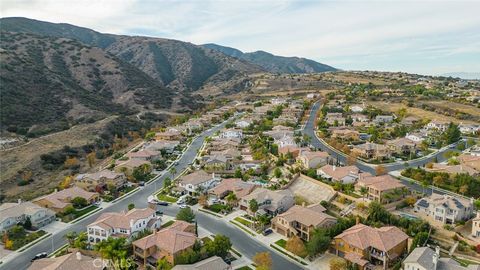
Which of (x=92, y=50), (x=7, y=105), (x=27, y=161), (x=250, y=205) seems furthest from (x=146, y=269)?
(x=92, y=50)

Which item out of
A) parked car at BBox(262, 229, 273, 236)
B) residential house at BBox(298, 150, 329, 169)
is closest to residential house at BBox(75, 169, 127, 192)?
parked car at BBox(262, 229, 273, 236)

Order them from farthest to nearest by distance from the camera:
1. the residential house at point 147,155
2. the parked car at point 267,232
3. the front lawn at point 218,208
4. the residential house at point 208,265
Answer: the residential house at point 147,155
the front lawn at point 218,208
the parked car at point 267,232
the residential house at point 208,265

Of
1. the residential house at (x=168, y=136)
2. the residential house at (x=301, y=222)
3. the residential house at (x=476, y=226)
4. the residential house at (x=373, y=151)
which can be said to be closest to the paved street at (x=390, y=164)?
the residential house at (x=373, y=151)

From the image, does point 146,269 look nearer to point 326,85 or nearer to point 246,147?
point 246,147

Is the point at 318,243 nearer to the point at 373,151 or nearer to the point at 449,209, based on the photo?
the point at 449,209

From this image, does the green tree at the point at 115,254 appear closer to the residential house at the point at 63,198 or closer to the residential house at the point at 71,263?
→ the residential house at the point at 71,263

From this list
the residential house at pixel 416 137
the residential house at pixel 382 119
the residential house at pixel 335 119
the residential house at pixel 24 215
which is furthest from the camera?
the residential house at pixel 382 119
